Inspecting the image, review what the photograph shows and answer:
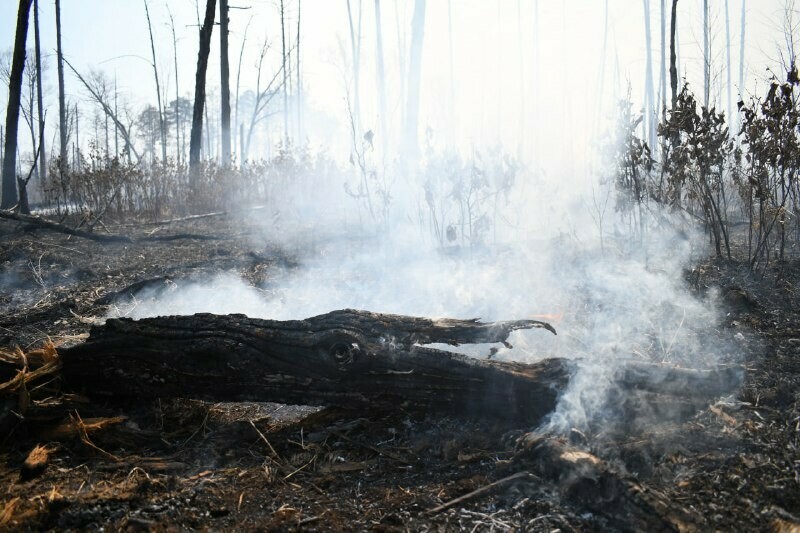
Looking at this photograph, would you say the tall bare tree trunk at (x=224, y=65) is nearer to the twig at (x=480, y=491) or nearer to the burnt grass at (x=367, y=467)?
the burnt grass at (x=367, y=467)

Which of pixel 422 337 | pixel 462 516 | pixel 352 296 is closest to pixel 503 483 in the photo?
pixel 462 516

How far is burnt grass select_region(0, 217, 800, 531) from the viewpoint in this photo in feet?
6.49

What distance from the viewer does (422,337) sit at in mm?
2836

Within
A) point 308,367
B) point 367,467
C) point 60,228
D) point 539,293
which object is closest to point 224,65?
point 60,228

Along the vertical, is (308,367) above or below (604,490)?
above

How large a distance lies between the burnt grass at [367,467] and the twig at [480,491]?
2 cm

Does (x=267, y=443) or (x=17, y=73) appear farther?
(x=17, y=73)

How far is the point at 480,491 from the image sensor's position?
84.7 inches

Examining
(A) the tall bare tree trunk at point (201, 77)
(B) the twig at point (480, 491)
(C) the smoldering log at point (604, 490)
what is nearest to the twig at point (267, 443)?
(B) the twig at point (480, 491)

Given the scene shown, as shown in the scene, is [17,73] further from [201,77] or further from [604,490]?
[604,490]

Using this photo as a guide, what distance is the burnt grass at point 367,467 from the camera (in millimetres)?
1979

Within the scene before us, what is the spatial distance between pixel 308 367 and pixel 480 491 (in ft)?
3.56

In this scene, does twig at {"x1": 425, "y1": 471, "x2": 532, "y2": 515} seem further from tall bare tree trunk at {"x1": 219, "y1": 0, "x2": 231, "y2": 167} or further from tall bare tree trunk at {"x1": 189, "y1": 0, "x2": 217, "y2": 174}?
tall bare tree trunk at {"x1": 219, "y1": 0, "x2": 231, "y2": 167}

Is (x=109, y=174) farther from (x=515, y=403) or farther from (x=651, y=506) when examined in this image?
(x=651, y=506)
